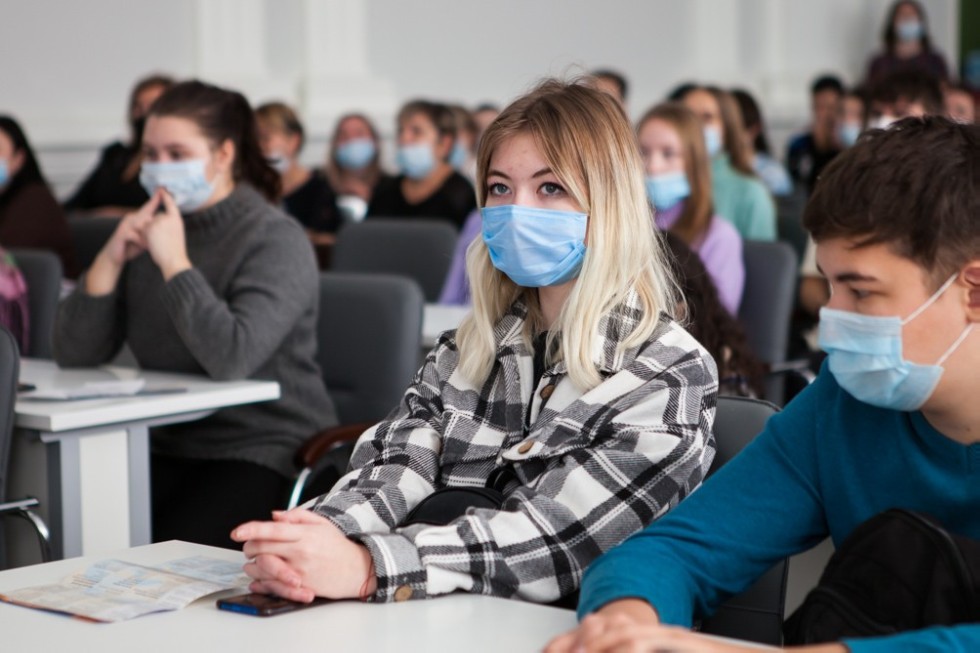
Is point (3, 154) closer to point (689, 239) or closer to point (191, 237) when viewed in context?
point (191, 237)

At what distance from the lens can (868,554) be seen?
142 centimetres

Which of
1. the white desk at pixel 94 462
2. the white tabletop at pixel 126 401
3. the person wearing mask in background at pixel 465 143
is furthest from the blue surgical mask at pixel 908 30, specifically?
the white desk at pixel 94 462

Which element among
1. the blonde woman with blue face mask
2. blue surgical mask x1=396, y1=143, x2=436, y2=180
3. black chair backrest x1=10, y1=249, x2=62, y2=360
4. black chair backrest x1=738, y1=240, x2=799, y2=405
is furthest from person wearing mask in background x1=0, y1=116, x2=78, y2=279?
the blonde woman with blue face mask

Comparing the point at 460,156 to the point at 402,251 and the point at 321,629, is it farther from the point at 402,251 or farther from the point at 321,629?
the point at 321,629

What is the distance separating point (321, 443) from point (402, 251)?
1.75m

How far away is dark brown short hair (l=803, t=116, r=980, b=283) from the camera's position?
4.72 feet

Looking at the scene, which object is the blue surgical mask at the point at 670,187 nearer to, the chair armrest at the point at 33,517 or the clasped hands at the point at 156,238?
the clasped hands at the point at 156,238

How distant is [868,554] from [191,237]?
223cm

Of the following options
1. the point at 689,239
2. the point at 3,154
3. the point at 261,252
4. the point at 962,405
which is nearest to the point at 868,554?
the point at 962,405

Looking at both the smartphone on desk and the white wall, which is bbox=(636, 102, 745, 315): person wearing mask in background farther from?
the smartphone on desk

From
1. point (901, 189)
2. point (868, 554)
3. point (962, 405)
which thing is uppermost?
point (901, 189)

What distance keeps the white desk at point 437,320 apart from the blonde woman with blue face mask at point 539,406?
59.2 inches

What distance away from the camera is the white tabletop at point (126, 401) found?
8.82ft

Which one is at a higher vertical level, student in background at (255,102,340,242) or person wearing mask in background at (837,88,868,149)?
person wearing mask in background at (837,88,868,149)
